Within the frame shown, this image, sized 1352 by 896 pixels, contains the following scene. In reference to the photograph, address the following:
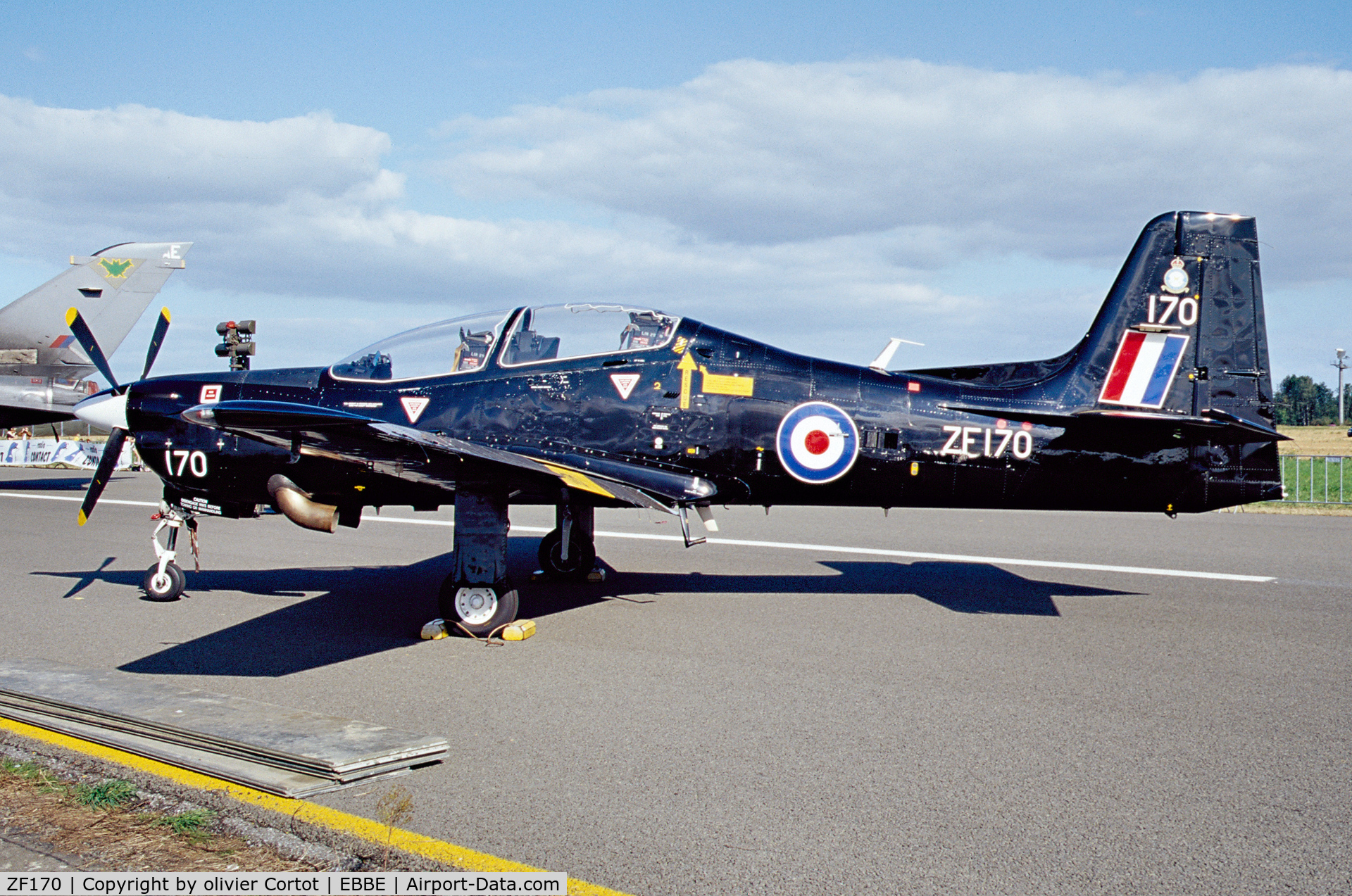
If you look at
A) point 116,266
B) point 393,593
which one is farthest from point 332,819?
point 116,266

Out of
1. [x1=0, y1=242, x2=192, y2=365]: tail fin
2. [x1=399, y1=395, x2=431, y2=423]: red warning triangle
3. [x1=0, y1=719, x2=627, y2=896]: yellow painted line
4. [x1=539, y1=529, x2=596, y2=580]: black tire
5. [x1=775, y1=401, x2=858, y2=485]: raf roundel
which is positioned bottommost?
[x1=0, y1=719, x2=627, y2=896]: yellow painted line

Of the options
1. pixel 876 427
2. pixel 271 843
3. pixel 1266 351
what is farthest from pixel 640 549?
pixel 271 843

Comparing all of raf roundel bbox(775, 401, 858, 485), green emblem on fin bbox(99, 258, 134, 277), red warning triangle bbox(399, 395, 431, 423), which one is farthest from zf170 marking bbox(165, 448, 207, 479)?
green emblem on fin bbox(99, 258, 134, 277)

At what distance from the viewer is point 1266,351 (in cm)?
897

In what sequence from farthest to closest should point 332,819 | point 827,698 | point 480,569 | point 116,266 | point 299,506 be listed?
point 116,266 → point 299,506 → point 480,569 → point 827,698 → point 332,819

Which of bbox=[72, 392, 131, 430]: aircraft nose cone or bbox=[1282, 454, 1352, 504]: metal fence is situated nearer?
bbox=[72, 392, 131, 430]: aircraft nose cone

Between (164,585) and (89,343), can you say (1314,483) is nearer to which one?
(164,585)

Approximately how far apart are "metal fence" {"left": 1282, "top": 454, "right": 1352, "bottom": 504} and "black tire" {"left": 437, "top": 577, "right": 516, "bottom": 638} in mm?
17520

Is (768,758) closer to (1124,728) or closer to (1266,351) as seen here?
(1124,728)

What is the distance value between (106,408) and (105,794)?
614cm

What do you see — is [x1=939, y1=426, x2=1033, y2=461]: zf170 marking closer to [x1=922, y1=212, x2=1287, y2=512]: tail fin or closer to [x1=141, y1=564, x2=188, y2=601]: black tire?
[x1=922, y1=212, x2=1287, y2=512]: tail fin

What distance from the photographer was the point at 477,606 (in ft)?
26.0

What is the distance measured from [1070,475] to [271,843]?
7.41m

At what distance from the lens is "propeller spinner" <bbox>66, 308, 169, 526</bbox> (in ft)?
30.0
